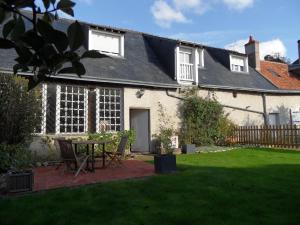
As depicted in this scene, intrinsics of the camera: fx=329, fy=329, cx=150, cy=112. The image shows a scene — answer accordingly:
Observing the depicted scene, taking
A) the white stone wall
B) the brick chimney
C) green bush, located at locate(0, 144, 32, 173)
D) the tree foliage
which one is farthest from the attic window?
the tree foliage

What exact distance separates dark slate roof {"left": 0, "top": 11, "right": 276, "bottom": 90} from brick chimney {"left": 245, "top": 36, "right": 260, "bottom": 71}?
47.1 inches

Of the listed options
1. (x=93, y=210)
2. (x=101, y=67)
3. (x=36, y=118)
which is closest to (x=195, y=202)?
(x=93, y=210)

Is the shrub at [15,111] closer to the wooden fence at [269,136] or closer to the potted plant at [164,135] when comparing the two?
the potted plant at [164,135]

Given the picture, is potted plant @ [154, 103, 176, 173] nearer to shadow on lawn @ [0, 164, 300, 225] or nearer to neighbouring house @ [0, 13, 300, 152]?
neighbouring house @ [0, 13, 300, 152]

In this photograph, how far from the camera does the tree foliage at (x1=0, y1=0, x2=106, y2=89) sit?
162 cm

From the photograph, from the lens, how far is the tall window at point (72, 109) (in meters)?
13.4

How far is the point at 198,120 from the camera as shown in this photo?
55.7 feet

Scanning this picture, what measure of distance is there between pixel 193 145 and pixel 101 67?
18.5 feet

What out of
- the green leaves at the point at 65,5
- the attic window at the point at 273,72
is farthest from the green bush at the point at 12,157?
the attic window at the point at 273,72

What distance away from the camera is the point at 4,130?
33.0 ft

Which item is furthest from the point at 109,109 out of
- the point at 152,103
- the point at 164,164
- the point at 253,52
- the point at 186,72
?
the point at 253,52

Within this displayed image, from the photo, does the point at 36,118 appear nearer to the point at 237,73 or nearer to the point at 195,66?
the point at 195,66

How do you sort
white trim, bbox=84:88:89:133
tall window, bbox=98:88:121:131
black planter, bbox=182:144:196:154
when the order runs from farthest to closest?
black planter, bbox=182:144:196:154, tall window, bbox=98:88:121:131, white trim, bbox=84:88:89:133

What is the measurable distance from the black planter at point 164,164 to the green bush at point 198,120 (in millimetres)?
6861
